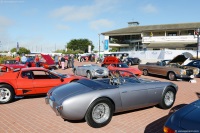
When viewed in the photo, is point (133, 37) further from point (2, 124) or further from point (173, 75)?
point (2, 124)

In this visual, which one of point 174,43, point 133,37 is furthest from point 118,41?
point 174,43

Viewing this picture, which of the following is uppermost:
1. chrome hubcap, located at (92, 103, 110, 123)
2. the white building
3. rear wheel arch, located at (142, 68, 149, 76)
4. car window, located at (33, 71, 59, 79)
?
the white building

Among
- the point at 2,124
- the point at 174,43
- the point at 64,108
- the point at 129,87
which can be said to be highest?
the point at 174,43

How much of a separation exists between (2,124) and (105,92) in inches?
107

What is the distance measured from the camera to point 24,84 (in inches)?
287

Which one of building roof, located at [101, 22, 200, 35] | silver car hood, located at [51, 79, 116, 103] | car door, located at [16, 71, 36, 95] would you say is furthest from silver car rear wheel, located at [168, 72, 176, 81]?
building roof, located at [101, 22, 200, 35]

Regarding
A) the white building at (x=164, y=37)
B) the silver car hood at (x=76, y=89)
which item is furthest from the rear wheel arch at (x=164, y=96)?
the white building at (x=164, y=37)

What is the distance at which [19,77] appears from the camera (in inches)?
289

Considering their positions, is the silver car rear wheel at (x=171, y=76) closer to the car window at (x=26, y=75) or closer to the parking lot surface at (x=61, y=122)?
the parking lot surface at (x=61, y=122)

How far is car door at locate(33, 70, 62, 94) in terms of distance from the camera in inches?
296

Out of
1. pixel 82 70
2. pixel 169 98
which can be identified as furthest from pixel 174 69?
pixel 169 98

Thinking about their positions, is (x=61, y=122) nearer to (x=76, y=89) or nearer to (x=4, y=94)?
(x=76, y=89)

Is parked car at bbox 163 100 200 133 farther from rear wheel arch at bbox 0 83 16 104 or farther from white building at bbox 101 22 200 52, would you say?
white building at bbox 101 22 200 52

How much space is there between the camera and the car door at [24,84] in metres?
7.23
